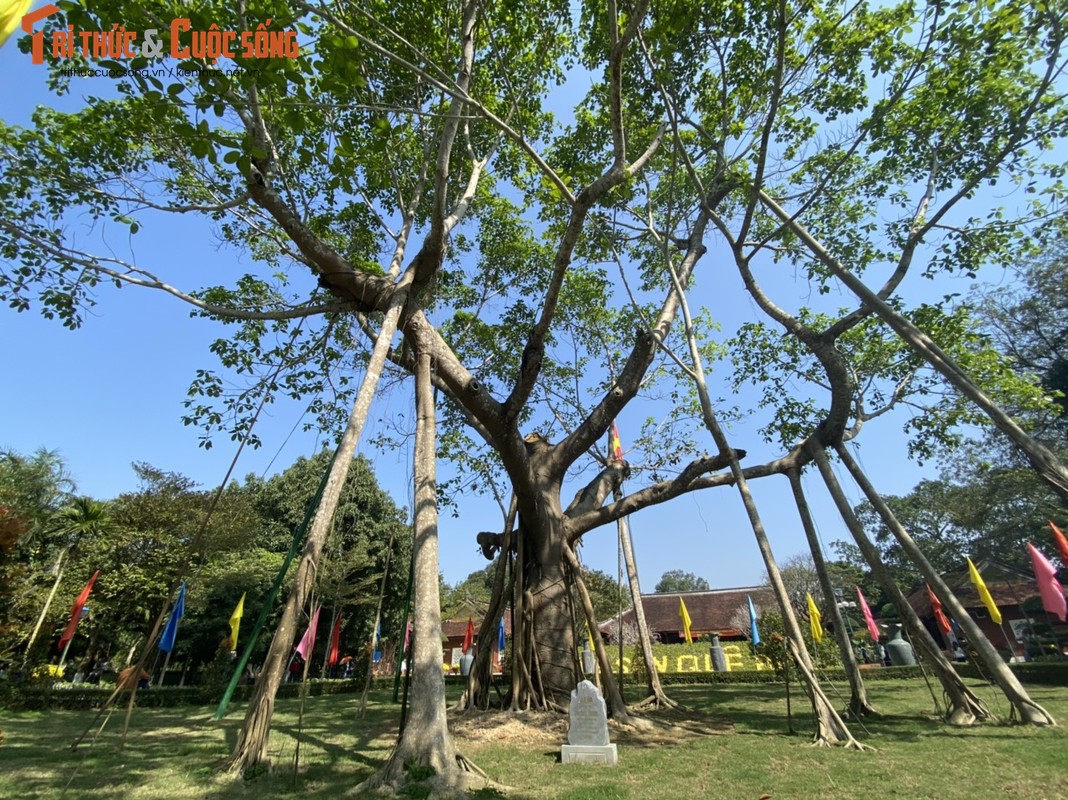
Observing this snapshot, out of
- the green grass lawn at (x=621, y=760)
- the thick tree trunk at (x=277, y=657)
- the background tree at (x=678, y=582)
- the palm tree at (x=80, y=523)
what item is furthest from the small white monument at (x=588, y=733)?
the background tree at (x=678, y=582)

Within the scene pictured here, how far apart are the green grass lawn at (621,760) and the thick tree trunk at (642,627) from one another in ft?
4.63

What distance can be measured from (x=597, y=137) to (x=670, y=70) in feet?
7.23

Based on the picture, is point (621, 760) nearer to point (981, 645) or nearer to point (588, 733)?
point (588, 733)

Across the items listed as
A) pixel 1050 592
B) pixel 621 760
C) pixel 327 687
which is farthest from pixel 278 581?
pixel 327 687

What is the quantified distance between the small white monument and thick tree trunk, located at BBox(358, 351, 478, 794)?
6.32 feet

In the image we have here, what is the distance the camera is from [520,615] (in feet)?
30.3

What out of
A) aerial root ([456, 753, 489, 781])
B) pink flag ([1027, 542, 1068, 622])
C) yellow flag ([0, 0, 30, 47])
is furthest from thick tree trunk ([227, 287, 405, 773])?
pink flag ([1027, 542, 1068, 622])

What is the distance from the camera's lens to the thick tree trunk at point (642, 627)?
10875 mm

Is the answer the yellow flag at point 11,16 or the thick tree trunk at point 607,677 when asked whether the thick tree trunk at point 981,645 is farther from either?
the yellow flag at point 11,16

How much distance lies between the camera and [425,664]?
5113mm

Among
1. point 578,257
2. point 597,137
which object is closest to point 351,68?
point 597,137

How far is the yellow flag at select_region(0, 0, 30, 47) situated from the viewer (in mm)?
1125

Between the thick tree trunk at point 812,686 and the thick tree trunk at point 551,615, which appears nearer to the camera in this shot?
the thick tree trunk at point 812,686

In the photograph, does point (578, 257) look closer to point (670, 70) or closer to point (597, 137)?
point (597, 137)
